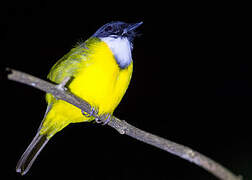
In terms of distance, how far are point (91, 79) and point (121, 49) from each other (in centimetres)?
55

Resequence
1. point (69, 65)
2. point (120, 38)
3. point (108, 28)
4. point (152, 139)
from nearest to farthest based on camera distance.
A: point (152, 139) → point (69, 65) → point (120, 38) → point (108, 28)

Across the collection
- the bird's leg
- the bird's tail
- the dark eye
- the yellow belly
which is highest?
the dark eye

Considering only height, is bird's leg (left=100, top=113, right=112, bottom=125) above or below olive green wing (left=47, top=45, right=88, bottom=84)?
below

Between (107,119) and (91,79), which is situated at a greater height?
(91,79)

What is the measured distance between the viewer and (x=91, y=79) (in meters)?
2.60

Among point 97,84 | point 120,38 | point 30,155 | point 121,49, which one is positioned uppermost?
point 120,38

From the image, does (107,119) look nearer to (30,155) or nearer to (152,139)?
(152,139)

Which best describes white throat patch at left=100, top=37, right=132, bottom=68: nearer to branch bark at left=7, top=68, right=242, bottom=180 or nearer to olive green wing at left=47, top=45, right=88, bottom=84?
olive green wing at left=47, top=45, right=88, bottom=84

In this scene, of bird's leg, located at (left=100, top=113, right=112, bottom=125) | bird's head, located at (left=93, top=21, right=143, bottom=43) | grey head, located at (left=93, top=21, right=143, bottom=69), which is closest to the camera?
bird's leg, located at (left=100, top=113, right=112, bottom=125)

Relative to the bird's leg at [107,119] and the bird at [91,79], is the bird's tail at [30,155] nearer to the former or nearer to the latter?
the bird at [91,79]

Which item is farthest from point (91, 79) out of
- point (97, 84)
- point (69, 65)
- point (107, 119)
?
point (107, 119)

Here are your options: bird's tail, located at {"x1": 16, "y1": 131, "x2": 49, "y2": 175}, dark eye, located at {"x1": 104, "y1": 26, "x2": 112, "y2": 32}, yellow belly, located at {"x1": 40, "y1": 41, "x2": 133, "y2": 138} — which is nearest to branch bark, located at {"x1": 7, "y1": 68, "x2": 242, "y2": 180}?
yellow belly, located at {"x1": 40, "y1": 41, "x2": 133, "y2": 138}

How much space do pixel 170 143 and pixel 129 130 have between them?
0.50m

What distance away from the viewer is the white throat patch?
9.30 ft
